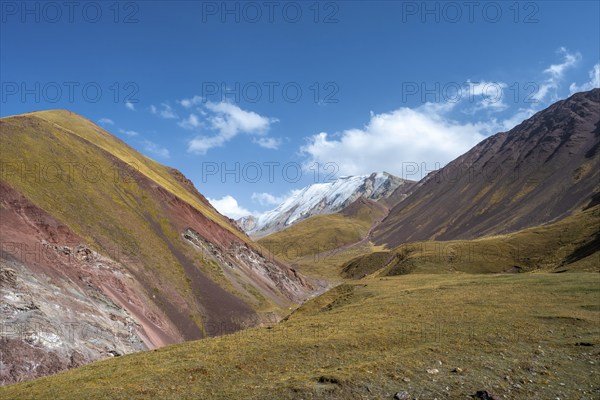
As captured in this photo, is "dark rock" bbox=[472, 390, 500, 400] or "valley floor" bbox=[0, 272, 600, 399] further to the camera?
"valley floor" bbox=[0, 272, 600, 399]

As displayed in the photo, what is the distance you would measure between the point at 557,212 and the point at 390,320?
16128cm

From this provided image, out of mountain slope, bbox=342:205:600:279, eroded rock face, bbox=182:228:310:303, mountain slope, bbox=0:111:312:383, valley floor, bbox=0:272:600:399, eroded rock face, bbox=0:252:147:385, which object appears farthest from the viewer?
eroded rock face, bbox=182:228:310:303

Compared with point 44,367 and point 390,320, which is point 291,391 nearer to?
point 390,320

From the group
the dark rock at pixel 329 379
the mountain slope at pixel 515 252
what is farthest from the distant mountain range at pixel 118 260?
the dark rock at pixel 329 379

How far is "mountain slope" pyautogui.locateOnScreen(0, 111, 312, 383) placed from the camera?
125ft

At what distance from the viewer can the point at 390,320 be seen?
34.7 meters

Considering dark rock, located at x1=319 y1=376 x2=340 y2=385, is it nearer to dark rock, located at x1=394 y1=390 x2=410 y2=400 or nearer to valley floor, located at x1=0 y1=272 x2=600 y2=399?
valley floor, located at x1=0 y1=272 x2=600 y2=399

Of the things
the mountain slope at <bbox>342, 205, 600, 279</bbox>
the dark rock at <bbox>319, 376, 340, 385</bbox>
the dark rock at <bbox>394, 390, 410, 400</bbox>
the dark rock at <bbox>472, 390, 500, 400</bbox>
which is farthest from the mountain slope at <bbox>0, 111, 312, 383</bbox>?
the mountain slope at <bbox>342, 205, 600, 279</bbox>

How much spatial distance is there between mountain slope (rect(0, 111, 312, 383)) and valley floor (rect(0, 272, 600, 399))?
37.7ft

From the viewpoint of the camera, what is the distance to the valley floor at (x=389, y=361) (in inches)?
772

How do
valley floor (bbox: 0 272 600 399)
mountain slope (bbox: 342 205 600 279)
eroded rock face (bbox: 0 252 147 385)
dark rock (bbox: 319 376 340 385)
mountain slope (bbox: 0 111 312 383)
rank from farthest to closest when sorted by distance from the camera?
mountain slope (bbox: 342 205 600 279), mountain slope (bbox: 0 111 312 383), eroded rock face (bbox: 0 252 147 385), dark rock (bbox: 319 376 340 385), valley floor (bbox: 0 272 600 399)

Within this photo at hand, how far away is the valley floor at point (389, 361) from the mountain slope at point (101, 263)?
11485 millimetres

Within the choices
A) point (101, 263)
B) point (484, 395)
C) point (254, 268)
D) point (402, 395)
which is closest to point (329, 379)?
point (402, 395)

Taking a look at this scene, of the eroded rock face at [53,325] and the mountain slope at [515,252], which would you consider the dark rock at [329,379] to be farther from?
the mountain slope at [515,252]
